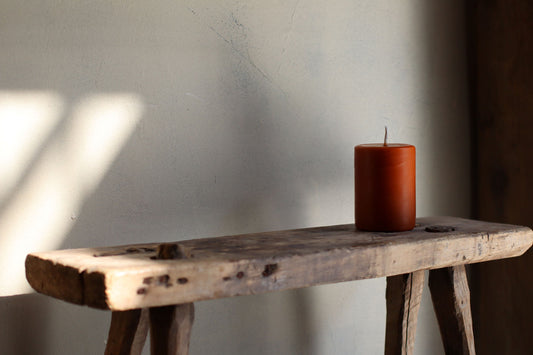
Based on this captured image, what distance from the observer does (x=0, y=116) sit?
840 mm

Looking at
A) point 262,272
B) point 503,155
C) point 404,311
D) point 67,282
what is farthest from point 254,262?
point 503,155

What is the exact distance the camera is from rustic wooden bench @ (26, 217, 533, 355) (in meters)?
0.65

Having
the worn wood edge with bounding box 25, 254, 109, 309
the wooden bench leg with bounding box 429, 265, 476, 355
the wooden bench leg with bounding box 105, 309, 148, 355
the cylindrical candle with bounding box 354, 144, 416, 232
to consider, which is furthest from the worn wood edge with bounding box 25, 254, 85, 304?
the wooden bench leg with bounding box 429, 265, 476, 355

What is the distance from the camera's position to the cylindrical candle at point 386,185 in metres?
0.89

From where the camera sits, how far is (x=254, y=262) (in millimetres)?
715

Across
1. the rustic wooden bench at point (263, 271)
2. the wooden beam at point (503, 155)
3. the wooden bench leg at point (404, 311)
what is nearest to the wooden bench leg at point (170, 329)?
the rustic wooden bench at point (263, 271)

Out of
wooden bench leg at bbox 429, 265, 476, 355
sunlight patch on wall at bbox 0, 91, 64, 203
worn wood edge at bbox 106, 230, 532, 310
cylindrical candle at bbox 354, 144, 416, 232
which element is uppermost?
sunlight patch on wall at bbox 0, 91, 64, 203

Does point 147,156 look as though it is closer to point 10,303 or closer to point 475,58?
point 10,303

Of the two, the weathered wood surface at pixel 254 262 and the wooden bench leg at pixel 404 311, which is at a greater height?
the weathered wood surface at pixel 254 262

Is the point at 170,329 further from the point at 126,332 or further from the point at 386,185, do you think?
the point at 386,185

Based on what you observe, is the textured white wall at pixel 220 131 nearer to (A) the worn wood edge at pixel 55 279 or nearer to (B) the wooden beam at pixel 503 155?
(B) the wooden beam at pixel 503 155

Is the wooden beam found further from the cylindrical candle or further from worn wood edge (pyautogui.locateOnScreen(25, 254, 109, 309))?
worn wood edge (pyautogui.locateOnScreen(25, 254, 109, 309))

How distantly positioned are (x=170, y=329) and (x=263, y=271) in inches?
4.7

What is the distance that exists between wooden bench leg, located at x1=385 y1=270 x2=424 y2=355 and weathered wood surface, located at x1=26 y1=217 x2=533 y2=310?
0.26 ft
